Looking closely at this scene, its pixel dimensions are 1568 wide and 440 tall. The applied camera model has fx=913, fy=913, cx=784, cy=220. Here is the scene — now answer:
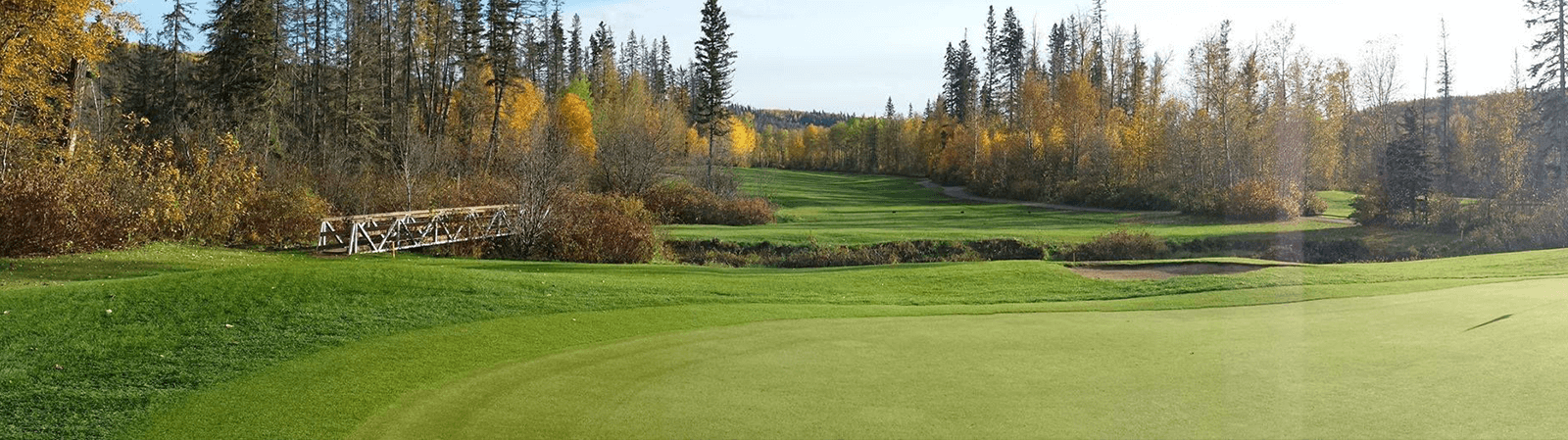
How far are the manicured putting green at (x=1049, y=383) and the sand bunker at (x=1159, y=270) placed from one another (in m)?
7.61

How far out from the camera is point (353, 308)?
11750 millimetres

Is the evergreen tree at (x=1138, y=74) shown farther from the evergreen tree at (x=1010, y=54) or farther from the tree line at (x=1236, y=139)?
the evergreen tree at (x=1010, y=54)

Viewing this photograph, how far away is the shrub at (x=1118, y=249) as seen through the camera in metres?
28.6

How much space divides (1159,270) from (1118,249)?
952cm

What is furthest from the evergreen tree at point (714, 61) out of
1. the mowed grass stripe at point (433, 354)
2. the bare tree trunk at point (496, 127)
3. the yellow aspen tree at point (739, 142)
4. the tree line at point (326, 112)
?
the mowed grass stripe at point (433, 354)

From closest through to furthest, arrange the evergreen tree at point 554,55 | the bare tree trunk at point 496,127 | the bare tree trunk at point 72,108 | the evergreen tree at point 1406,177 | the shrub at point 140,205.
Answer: the shrub at point 140,205
the bare tree trunk at point 72,108
the evergreen tree at point 1406,177
the bare tree trunk at point 496,127
the evergreen tree at point 554,55

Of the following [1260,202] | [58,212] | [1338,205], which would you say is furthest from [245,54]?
[1338,205]

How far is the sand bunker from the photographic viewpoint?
18594 mm

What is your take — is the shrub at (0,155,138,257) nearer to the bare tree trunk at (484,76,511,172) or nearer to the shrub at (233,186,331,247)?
the shrub at (233,186,331,247)

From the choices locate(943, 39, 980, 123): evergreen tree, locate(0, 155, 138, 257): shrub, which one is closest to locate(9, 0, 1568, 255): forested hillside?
locate(0, 155, 138, 257): shrub

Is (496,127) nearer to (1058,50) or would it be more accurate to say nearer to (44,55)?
(44,55)

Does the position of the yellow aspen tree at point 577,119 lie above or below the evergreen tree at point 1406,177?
above

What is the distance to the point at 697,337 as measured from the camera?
10.2 metres

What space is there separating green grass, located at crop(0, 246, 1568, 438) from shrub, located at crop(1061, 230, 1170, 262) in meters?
9.55
